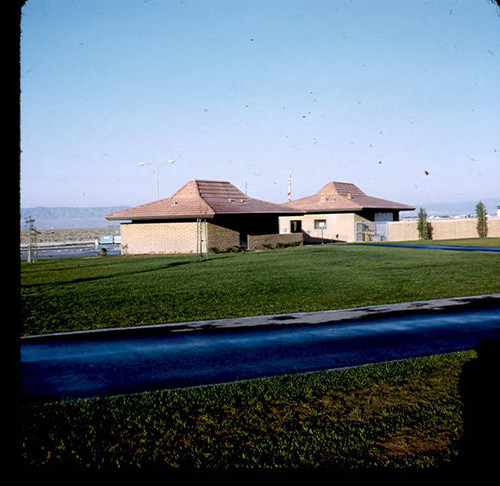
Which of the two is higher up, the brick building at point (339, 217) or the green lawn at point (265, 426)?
the brick building at point (339, 217)

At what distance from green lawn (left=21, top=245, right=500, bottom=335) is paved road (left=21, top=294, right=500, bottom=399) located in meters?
1.24

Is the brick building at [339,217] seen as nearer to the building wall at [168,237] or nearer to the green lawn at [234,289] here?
the building wall at [168,237]

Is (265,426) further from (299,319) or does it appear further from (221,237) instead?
(221,237)

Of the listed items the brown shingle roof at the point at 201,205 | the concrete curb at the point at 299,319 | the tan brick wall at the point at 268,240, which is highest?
the brown shingle roof at the point at 201,205

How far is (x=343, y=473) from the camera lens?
4.01 m

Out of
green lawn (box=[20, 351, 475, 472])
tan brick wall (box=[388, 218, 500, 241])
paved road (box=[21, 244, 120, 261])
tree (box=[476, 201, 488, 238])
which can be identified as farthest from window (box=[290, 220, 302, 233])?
green lawn (box=[20, 351, 475, 472])

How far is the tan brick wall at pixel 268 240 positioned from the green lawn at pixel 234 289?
48.0 ft

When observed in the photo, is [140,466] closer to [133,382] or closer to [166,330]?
[133,382]

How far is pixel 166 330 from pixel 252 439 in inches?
220

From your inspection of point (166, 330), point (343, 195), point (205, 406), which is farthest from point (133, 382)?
point (343, 195)

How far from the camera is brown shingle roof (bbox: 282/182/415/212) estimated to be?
159 feet

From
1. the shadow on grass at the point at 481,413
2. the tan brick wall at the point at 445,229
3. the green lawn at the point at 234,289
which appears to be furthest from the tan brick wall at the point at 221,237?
the shadow on grass at the point at 481,413

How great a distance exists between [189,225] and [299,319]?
89.9ft

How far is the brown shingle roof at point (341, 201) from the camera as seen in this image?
4836cm
